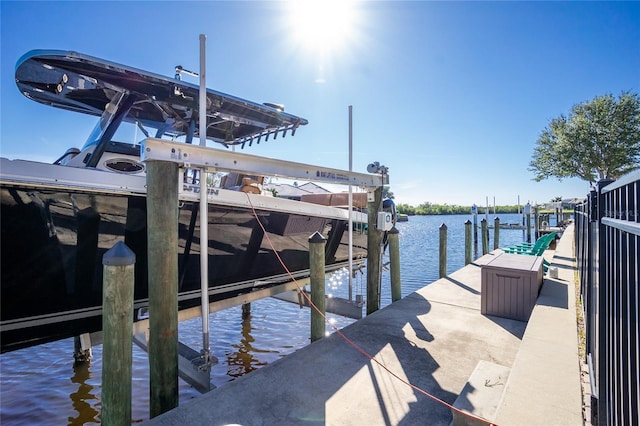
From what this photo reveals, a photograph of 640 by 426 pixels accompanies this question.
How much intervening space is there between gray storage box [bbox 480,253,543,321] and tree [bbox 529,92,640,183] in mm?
22845

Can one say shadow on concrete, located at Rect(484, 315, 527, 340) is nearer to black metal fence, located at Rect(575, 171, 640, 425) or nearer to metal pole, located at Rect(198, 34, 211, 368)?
black metal fence, located at Rect(575, 171, 640, 425)

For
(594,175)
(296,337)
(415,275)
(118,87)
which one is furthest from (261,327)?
(594,175)

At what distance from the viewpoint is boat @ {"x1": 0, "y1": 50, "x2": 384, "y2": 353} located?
3.30 m

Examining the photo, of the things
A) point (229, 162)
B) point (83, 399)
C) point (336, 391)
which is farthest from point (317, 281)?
point (83, 399)

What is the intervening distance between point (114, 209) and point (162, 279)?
47.7 inches

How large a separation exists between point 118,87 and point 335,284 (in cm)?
989

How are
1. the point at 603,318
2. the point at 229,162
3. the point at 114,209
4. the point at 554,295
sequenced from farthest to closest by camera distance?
the point at 554,295, the point at 114,209, the point at 229,162, the point at 603,318

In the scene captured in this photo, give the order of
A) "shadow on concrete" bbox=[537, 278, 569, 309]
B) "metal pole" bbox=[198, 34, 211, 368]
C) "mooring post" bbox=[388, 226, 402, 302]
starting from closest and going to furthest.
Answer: "metal pole" bbox=[198, 34, 211, 368] < "shadow on concrete" bbox=[537, 278, 569, 309] < "mooring post" bbox=[388, 226, 402, 302]

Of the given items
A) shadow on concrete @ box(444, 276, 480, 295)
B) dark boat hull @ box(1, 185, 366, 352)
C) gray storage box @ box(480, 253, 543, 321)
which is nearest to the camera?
dark boat hull @ box(1, 185, 366, 352)

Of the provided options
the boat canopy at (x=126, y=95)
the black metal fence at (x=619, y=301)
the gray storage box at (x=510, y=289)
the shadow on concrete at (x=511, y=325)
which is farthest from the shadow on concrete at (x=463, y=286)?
the boat canopy at (x=126, y=95)

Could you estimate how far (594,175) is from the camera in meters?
23.3

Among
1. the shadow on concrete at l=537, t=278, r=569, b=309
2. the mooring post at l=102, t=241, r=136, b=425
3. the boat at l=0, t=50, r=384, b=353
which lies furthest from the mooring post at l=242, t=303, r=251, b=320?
the shadow on concrete at l=537, t=278, r=569, b=309

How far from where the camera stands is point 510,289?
5.23m

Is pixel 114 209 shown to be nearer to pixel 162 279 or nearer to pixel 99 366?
pixel 162 279
